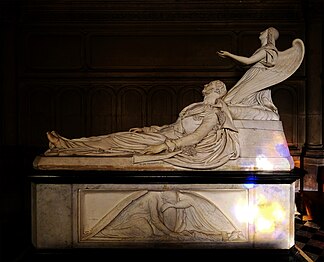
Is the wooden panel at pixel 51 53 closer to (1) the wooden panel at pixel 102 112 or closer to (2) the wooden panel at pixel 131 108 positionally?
(1) the wooden panel at pixel 102 112

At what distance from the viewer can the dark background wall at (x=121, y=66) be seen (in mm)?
5676

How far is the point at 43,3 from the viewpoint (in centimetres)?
569

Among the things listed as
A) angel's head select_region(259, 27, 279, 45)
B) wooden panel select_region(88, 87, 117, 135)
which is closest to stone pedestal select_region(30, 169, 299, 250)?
angel's head select_region(259, 27, 279, 45)

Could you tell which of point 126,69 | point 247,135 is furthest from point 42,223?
point 126,69

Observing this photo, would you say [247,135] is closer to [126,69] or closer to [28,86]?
[126,69]

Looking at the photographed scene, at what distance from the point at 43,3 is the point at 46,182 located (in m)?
3.75

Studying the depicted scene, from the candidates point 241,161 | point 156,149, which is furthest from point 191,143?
point 241,161

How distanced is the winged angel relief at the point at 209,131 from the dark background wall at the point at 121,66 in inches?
95.0

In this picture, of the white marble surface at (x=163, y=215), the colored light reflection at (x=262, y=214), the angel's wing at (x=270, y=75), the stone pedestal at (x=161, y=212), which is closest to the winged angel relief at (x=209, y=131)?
the angel's wing at (x=270, y=75)

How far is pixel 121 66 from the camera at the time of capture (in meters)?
5.79

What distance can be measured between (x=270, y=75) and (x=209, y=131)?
798mm

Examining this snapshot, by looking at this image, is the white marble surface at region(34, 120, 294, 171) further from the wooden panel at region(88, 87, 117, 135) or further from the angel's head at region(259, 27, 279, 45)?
the wooden panel at region(88, 87, 117, 135)

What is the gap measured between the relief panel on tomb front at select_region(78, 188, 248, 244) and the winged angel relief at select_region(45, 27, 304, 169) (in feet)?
0.90

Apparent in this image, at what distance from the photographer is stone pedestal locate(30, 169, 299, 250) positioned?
299 cm
